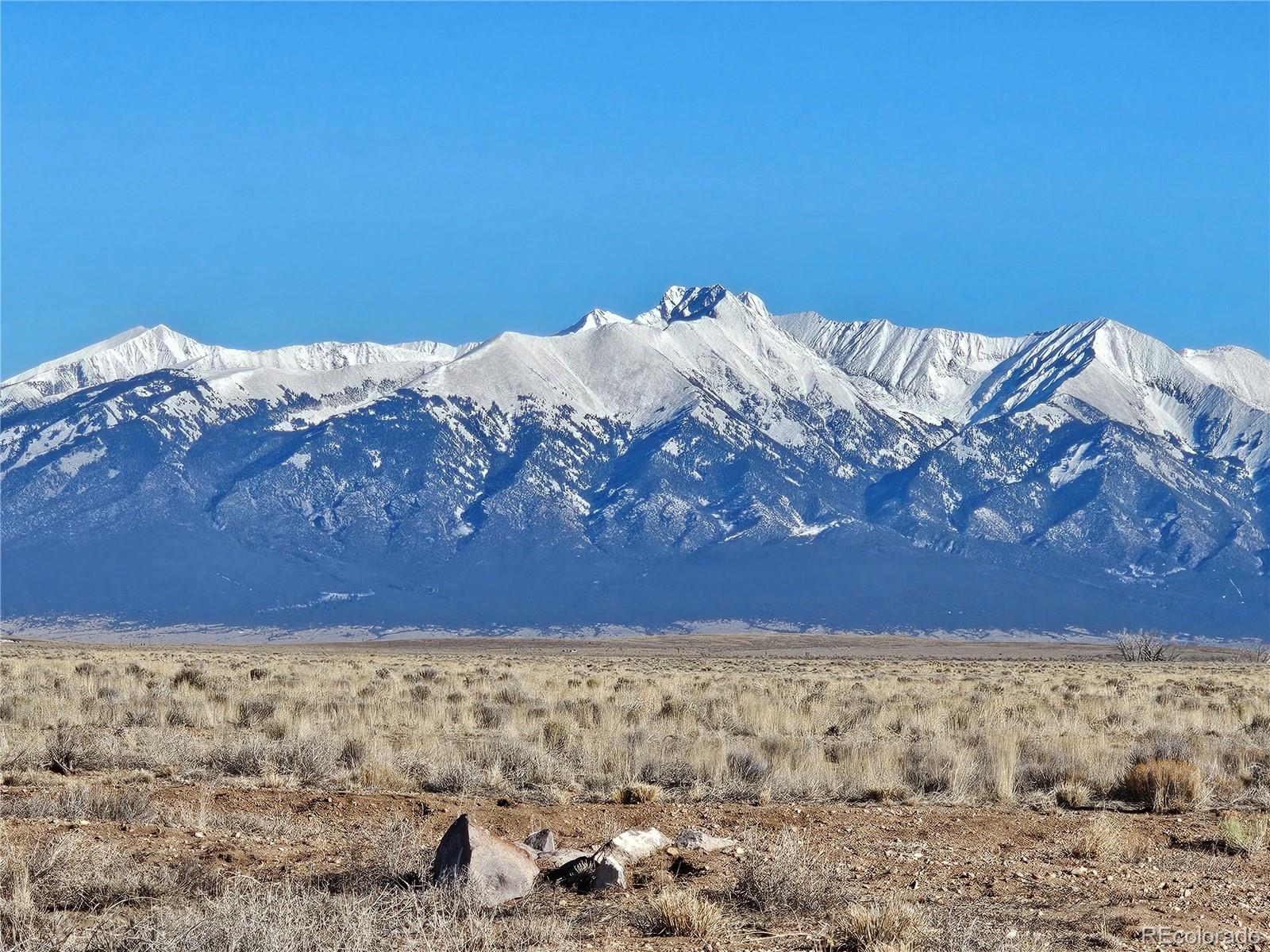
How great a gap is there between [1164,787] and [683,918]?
814 cm

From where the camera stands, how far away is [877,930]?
8.60 m

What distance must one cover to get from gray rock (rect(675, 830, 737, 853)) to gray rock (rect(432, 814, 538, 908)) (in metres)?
1.76

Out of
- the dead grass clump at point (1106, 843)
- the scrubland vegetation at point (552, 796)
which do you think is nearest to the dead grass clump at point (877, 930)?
the scrubland vegetation at point (552, 796)

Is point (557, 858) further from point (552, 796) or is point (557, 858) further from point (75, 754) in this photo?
point (75, 754)

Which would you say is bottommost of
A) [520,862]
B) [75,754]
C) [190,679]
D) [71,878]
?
[190,679]

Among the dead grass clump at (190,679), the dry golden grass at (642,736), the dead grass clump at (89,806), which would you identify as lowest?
the dead grass clump at (190,679)

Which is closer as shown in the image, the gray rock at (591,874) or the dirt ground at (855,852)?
the dirt ground at (855,852)

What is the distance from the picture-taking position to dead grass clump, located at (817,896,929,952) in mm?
8508

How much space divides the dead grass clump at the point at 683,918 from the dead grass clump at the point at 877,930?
27.0 inches

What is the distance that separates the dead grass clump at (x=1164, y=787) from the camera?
48.9 feet

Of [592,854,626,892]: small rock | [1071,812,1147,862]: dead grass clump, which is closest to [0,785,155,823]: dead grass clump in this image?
[592,854,626,892]: small rock

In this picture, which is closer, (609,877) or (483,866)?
(483,866)

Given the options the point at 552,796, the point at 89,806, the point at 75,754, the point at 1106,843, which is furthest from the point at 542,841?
the point at 75,754

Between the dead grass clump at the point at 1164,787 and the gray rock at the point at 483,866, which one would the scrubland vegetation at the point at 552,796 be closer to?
the dead grass clump at the point at 1164,787
